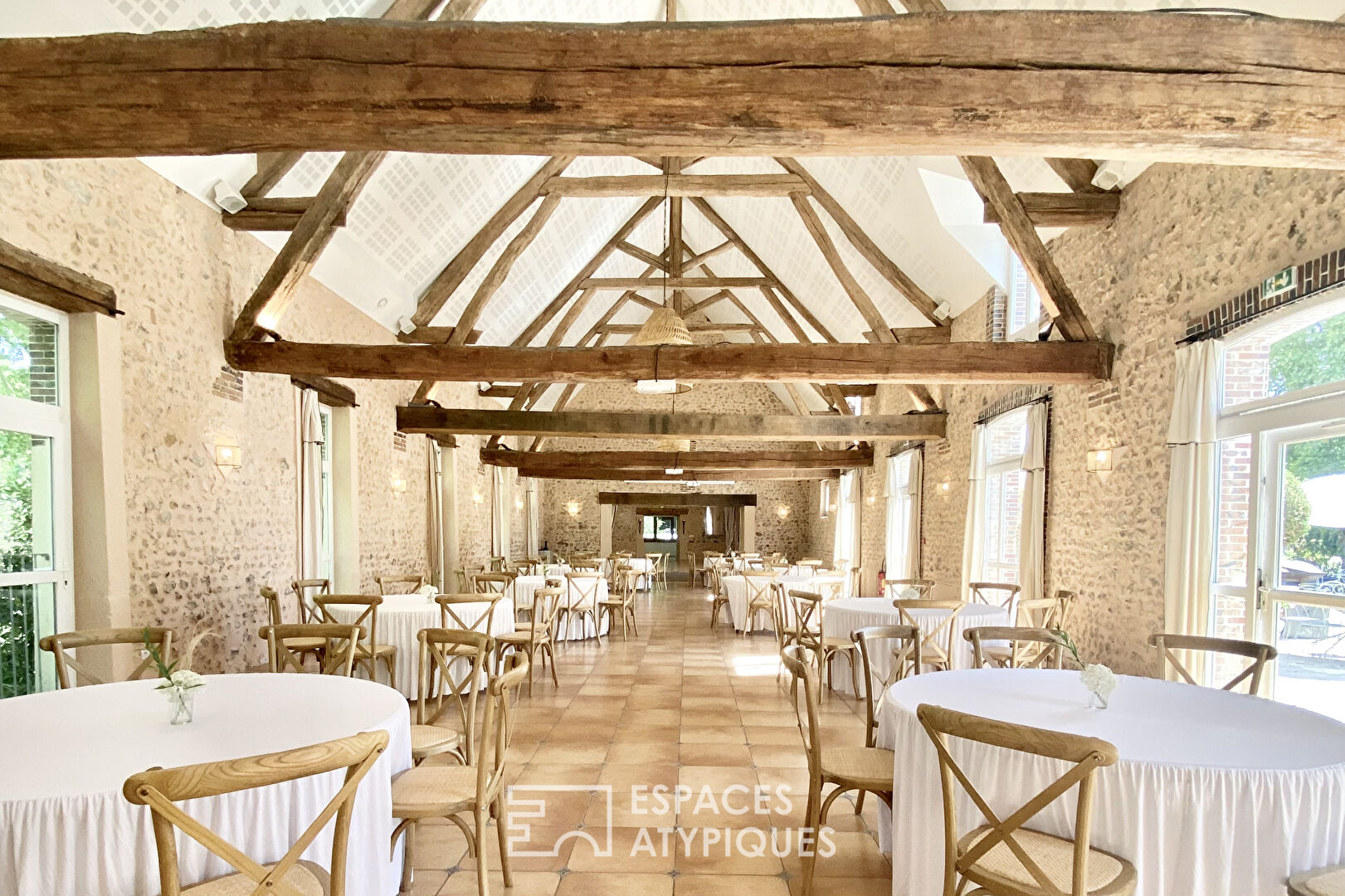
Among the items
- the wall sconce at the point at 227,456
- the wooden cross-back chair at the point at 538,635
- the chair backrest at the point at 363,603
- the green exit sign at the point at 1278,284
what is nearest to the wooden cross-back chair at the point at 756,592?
the wooden cross-back chair at the point at 538,635

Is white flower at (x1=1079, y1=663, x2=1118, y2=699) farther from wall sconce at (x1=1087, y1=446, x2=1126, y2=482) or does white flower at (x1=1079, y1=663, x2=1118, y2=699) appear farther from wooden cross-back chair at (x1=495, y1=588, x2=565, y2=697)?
wooden cross-back chair at (x1=495, y1=588, x2=565, y2=697)

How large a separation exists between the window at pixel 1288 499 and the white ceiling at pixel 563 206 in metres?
1.62

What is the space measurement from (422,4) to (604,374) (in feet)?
10.1

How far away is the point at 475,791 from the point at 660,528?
24.4 metres

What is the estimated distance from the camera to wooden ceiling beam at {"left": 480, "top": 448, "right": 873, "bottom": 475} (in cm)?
1341

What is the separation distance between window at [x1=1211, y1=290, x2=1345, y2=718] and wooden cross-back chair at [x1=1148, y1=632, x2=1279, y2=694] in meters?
0.38

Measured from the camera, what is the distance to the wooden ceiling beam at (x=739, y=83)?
7.79 feet

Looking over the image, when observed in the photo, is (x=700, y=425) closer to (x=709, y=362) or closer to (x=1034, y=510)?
(x=709, y=362)

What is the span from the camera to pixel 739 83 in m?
2.45

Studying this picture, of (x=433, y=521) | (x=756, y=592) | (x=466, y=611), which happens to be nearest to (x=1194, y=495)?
(x=466, y=611)

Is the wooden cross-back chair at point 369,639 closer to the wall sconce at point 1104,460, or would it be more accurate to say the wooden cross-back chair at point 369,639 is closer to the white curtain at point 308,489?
the white curtain at point 308,489

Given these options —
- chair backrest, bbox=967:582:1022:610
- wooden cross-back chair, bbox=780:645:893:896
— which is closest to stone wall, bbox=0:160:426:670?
wooden cross-back chair, bbox=780:645:893:896

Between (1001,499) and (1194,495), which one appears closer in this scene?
(1194,495)

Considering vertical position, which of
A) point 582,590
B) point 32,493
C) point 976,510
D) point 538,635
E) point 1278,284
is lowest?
point 538,635
